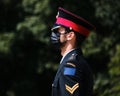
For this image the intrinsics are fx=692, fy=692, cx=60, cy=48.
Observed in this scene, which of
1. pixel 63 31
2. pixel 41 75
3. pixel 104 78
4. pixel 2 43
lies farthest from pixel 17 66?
pixel 63 31

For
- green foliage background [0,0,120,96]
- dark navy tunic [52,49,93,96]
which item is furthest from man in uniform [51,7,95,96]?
green foliage background [0,0,120,96]

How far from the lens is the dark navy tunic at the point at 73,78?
205 inches

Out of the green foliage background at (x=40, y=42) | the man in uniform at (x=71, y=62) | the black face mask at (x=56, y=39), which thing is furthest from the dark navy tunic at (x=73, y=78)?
the green foliage background at (x=40, y=42)

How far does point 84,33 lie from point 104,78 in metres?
10.1

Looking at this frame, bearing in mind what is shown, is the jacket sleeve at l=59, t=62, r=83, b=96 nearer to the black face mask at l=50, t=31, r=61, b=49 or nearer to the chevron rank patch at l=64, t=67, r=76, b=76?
the chevron rank patch at l=64, t=67, r=76, b=76

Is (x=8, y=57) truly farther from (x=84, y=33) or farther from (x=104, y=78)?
(x=84, y=33)

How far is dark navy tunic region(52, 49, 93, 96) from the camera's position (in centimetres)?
522

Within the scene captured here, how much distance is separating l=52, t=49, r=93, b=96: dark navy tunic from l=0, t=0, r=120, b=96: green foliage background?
323 inches

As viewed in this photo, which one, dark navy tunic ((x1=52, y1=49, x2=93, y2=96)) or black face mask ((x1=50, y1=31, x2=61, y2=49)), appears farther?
black face mask ((x1=50, y1=31, x2=61, y2=49))

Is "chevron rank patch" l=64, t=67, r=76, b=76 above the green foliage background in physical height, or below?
above

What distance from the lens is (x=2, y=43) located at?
55.7 ft

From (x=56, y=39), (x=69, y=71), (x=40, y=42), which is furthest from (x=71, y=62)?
(x=40, y=42)

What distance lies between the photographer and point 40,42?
18.0 m

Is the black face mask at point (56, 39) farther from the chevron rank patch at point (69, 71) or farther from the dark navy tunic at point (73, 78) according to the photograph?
the chevron rank patch at point (69, 71)
